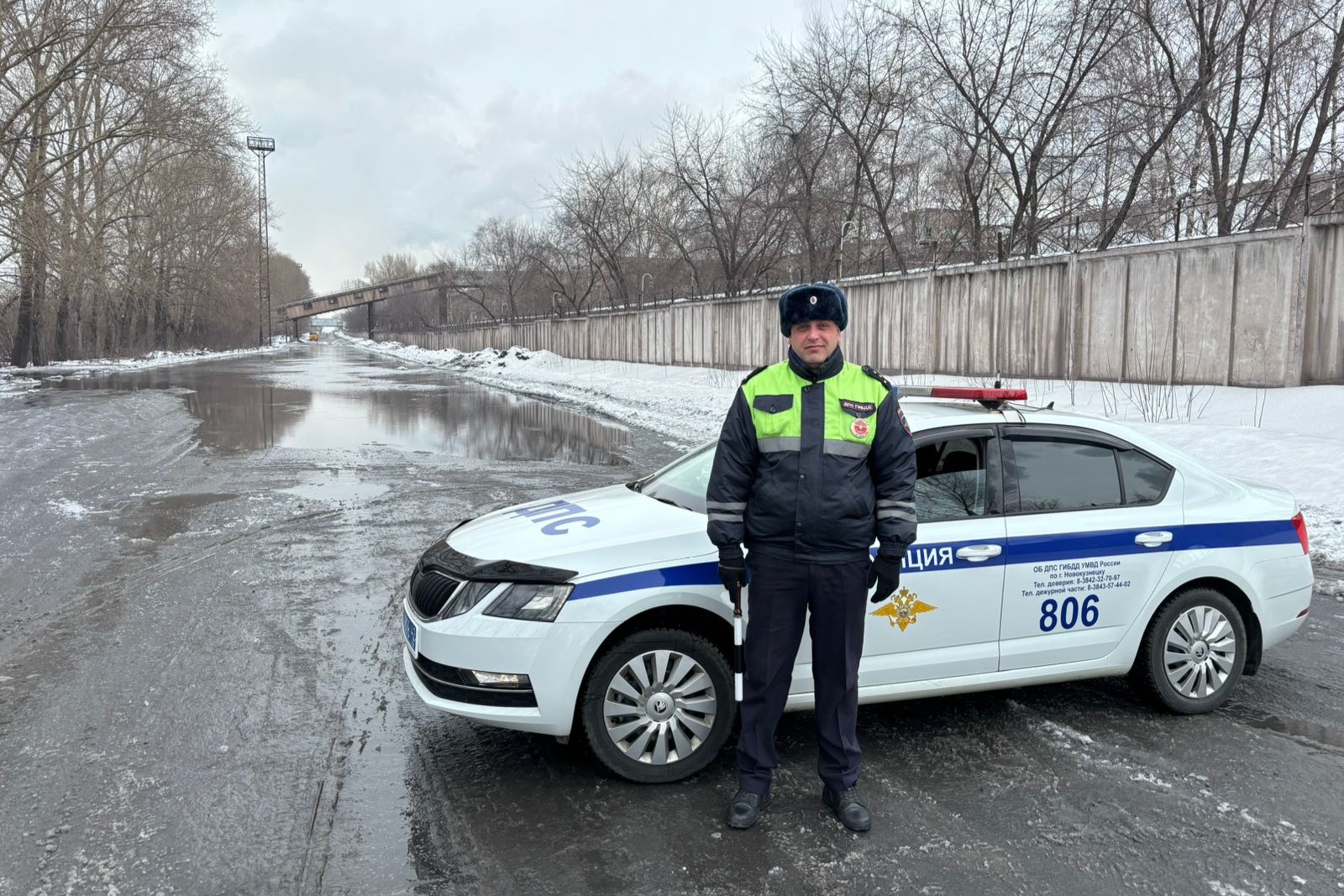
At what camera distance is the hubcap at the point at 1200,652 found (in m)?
4.50

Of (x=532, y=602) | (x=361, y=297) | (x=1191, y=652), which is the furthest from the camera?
(x=361, y=297)

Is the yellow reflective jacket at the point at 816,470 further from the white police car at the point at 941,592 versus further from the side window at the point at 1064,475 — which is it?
the side window at the point at 1064,475

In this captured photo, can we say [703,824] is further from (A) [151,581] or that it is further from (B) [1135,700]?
(A) [151,581]

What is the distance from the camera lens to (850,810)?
3490 millimetres

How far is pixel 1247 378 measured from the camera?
12.3m

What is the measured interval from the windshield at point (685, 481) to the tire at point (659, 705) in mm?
774

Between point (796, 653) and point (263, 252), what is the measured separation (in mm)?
→ 98913

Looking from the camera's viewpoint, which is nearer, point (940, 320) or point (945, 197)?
point (940, 320)

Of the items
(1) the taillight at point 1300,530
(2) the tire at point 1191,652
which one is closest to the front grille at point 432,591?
(2) the tire at point 1191,652

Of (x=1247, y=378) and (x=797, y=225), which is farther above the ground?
(x=797, y=225)

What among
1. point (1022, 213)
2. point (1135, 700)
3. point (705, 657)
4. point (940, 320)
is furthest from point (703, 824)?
point (1022, 213)

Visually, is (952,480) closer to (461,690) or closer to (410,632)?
(461,690)

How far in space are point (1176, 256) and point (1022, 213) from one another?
7274 mm

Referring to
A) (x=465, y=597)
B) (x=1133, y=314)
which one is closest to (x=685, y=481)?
(x=465, y=597)
